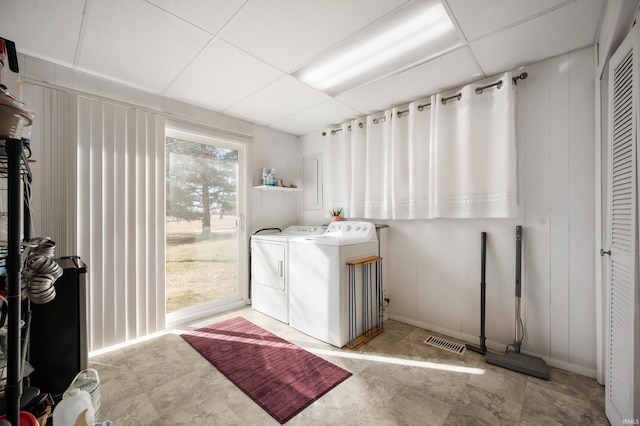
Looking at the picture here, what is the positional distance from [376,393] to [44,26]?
313cm

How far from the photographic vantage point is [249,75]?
2.22m

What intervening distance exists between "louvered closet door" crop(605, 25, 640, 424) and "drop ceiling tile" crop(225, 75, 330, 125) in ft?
6.64

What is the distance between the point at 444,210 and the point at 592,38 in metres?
1.48

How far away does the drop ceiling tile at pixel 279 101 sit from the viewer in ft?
7.97

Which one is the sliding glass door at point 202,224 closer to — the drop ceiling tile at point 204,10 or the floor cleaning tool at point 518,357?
the drop ceiling tile at point 204,10

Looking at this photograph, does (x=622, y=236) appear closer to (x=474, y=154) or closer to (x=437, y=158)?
(x=474, y=154)

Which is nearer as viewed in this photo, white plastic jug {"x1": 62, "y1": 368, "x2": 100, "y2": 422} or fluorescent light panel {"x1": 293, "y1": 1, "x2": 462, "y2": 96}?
white plastic jug {"x1": 62, "y1": 368, "x2": 100, "y2": 422}

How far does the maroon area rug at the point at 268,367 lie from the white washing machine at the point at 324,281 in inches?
10.4

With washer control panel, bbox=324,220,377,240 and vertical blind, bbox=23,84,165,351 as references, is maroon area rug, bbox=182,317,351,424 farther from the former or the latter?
washer control panel, bbox=324,220,377,240

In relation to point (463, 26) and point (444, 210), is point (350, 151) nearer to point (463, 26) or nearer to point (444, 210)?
point (444, 210)

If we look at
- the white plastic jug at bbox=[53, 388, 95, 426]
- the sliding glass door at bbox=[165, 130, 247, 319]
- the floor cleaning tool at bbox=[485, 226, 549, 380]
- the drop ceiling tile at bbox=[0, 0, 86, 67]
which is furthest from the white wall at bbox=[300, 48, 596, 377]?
the drop ceiling tile at bbox=[0, 0, 86, 67]

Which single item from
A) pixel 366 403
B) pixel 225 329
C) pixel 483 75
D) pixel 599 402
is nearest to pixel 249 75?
pixel 483 75

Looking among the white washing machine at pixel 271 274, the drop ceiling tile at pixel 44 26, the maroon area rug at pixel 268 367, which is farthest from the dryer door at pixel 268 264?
the drop ceiling tile at pixel 44 26

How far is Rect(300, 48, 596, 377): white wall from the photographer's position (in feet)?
6.14
